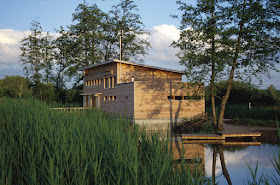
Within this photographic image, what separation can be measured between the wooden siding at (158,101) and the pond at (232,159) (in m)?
6.48

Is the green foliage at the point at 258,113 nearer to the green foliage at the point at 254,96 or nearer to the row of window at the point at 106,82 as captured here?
the green foliage at the point at 254,96

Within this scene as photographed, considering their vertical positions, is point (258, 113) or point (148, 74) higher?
point (148, 74)

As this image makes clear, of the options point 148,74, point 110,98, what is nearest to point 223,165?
point 148,74

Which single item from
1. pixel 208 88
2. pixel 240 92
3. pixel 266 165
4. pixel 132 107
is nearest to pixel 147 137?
pixel 266 165

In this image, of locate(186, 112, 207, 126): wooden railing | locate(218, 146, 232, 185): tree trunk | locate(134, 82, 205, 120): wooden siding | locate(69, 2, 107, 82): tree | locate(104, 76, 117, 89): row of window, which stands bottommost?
locate(218, 146, 232, 185): tree trunk

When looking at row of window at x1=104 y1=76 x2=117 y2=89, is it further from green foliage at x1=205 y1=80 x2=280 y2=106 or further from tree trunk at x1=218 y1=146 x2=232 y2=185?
tree trunk at x1=218 y1=146 x2=232 y2=185

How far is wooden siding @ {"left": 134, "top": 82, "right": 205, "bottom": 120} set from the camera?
68.7 ft

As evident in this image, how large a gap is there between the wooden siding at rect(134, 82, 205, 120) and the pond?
255 inches

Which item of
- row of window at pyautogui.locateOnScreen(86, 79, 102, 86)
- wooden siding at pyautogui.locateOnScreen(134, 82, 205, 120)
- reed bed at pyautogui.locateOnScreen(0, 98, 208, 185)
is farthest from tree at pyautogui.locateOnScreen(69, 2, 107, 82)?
Answer: reed bed at pyautogui.locateOnScreen(0, 98, 208, 185)

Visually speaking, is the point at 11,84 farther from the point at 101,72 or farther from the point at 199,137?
the point at 199,137

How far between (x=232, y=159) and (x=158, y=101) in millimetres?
10168

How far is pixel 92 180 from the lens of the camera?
12.5ft

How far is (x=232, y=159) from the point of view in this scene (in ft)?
37.8

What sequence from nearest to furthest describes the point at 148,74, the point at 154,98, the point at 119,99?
1. the point at 154,98
2. the point at 119,99
3. the point at 148,74
